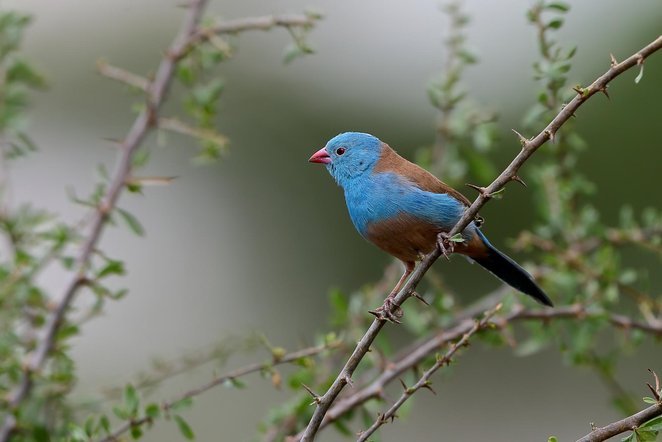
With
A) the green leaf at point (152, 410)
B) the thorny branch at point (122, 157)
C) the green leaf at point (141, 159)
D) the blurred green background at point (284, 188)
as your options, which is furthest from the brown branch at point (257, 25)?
the blurred green background at point (284, 188)

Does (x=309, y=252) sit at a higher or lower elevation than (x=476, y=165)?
higher

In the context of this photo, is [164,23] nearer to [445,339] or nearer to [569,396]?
[569,396]

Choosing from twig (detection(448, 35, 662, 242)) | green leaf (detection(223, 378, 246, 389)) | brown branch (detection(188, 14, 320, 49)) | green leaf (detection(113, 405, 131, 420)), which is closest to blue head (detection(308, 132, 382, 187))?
brown branch (detection(188, 14, 320, 49))

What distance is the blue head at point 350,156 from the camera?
160 inches

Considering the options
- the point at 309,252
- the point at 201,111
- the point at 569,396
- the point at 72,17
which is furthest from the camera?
the point at 72,17

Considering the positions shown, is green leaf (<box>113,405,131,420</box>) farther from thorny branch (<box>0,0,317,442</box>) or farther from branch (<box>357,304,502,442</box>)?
branch (<box>357,304,502,442</box>)

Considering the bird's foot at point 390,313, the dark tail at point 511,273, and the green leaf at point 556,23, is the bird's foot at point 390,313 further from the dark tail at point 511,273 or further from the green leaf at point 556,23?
the green leaf at point 556,23

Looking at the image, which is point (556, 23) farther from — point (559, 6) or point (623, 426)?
point (623, 426)

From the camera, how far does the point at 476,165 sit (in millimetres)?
4703

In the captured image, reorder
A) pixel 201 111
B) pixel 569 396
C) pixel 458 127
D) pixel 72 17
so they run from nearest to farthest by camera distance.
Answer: pixel 201 111
pixel 458 127
pixel 569 396
pixel 72 17

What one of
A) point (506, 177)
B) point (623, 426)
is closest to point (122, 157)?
point (506, 177)

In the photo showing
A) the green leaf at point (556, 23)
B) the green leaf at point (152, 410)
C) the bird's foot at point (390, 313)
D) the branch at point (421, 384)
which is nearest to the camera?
the branch at point (421, 384)

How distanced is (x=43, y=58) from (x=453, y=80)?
10141mm

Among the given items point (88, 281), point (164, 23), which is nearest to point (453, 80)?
point (88, 281)
